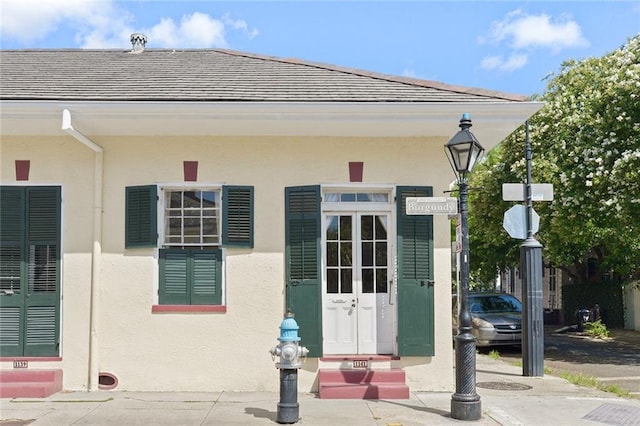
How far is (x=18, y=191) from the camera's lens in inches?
372

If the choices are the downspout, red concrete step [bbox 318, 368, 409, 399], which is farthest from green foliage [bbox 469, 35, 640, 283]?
the downspout

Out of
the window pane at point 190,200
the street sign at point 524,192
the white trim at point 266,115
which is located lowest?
the window pane at point 190,200

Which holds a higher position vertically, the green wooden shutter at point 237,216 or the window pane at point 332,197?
the window pane at point 332,197

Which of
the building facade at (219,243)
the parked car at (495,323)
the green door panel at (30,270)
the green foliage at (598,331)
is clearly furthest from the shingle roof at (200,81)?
the green foliage at (598,331)

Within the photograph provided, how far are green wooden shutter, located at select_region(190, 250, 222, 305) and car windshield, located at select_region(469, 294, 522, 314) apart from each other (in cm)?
972

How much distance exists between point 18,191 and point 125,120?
1.94 metres

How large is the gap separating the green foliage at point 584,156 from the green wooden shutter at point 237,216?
4582 millimetres

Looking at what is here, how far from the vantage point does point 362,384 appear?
8.89 meters

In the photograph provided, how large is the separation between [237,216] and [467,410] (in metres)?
3.93

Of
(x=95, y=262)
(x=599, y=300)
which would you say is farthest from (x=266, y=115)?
(x=599, y=300)

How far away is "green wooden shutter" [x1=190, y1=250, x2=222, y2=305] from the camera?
9289 millimetres

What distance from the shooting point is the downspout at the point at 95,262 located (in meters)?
9.18

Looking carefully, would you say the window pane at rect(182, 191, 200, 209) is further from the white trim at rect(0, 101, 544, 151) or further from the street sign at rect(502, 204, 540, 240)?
the street sign at rect(502, 204, 540, 240)

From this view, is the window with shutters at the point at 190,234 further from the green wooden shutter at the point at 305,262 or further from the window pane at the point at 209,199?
the green wooden shutter at the point at 305,262
